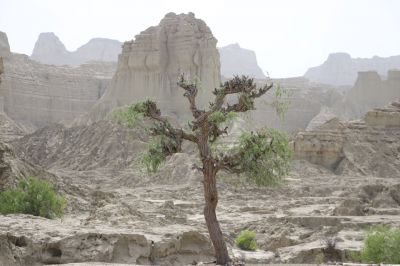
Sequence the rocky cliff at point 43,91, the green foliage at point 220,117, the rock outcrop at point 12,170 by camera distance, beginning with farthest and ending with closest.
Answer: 1. the rocky cliff at point 43,91
2. the rock outcrop at point 12,170
3. the green foliage at point 220,117

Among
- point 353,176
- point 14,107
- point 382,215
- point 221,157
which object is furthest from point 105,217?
point 14,107

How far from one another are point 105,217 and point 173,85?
58529 mm

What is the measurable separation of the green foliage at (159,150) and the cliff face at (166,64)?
203 ft

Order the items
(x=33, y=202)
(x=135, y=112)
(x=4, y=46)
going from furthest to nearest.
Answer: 1. (x=4, y=46)
2. (x=33, y=202)
3. (x=135, y=112)

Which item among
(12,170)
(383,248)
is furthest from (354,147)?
(383,248)

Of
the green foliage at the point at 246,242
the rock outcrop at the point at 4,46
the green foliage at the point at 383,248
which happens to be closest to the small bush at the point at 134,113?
the green foliage at the point at 383,248

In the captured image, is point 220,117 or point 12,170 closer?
point 220,117

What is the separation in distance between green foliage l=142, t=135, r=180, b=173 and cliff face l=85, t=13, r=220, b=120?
62018 mm

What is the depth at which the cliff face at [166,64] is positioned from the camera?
7912cm

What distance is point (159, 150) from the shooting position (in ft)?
48.6

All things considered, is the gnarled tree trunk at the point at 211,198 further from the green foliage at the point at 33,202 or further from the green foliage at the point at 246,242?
the green foliage at the point at 246,242

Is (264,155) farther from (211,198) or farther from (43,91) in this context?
(43,91)

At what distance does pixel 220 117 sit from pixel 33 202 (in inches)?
Answer: 352

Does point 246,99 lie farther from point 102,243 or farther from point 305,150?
point 305,150
